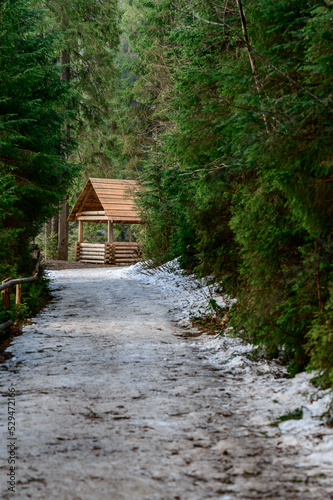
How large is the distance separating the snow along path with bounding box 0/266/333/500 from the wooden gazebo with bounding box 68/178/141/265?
1793cm

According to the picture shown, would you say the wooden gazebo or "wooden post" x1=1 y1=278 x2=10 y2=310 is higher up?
the wooden gazebo

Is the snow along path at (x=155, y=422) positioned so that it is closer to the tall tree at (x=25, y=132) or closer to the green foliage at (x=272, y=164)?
the green foliage at (x=272, y=164)

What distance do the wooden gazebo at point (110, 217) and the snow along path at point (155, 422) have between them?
706 inches

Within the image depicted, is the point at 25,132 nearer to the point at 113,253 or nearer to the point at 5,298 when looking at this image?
the point at 5,298

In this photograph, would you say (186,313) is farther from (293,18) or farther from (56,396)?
(293,18)

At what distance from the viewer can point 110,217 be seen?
25719mm

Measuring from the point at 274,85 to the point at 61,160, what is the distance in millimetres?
8489

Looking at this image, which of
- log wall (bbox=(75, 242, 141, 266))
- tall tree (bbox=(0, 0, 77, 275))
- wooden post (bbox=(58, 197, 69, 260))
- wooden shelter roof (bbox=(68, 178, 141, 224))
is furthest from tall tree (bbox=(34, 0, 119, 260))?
tall tree (bbox=(0, 0, 77, 275))

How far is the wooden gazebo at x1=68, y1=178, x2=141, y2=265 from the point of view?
2605 cm

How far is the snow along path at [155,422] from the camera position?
313 centimetres

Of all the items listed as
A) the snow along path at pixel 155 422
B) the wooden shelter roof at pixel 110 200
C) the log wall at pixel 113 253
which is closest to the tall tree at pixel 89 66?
the log wall at pixel 113 253

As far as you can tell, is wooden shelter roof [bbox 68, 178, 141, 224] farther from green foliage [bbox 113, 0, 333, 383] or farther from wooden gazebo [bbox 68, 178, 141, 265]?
green foliage [bbox 113, 0, 333, 383]

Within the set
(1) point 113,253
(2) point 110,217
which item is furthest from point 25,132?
(1) point 113,253

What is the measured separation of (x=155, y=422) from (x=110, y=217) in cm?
2189
